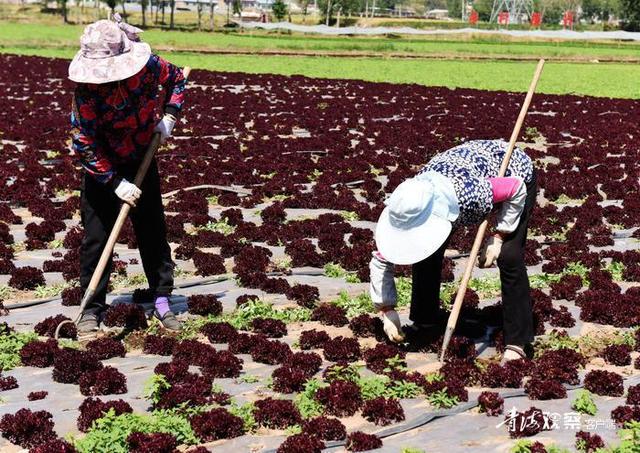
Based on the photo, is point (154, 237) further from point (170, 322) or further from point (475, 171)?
point (475, 171)

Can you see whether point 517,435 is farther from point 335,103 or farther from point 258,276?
point 335,103

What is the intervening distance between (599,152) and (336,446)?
44.9 ft

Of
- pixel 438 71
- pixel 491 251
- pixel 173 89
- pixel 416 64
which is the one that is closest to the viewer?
pixel 491 251

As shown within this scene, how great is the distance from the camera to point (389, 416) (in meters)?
5.50

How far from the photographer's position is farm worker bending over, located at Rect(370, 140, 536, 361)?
5758 millimetres

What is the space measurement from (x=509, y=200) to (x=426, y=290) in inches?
48.3

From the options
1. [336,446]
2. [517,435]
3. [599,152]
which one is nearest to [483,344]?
[517,435]

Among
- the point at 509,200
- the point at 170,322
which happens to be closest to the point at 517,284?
the point at 509,200

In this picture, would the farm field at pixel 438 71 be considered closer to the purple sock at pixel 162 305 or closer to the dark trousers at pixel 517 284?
the dark trousers at pixel 517 284

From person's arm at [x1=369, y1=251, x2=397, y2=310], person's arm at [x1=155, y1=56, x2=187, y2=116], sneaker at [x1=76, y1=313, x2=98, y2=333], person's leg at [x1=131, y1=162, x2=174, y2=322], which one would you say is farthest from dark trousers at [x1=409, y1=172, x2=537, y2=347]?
sneaker at [x1=76, y1=313, x2=98, y2=333]

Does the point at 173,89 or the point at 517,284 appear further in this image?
the point at 173,89

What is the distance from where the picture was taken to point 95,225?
23.6ft

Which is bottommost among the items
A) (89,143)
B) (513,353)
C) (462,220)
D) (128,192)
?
(513,353)

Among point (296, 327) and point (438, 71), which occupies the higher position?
point (296, 327)
